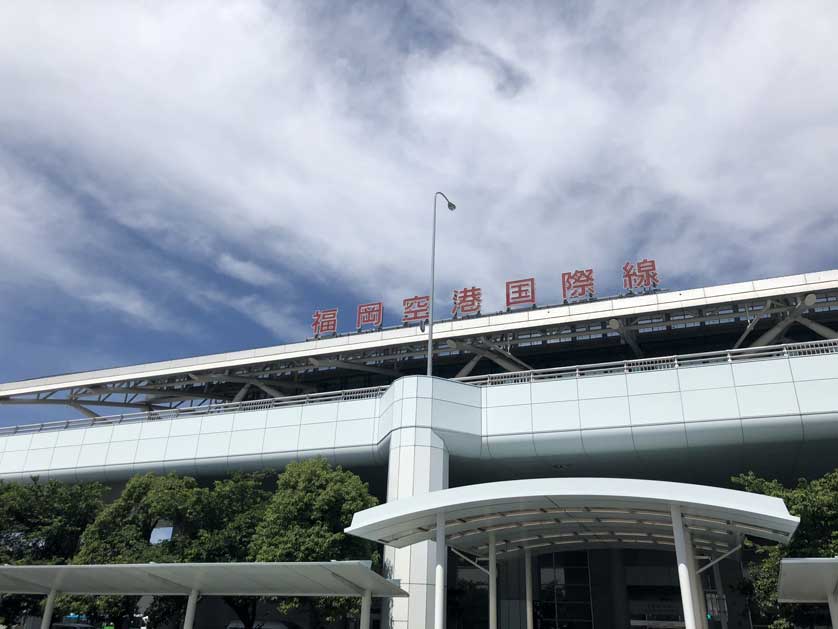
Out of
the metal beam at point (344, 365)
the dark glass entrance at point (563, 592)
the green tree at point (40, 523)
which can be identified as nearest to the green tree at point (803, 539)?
the dark glass entrance at point (563, 592)

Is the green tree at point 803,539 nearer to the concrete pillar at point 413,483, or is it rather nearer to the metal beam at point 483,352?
the concrete pillar at point 413,483

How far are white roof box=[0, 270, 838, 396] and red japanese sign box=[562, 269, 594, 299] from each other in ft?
2.28

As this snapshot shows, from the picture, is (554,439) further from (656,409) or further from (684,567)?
(684,567)

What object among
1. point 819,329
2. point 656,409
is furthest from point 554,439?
point 819,329

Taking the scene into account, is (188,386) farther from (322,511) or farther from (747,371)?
(747,371)

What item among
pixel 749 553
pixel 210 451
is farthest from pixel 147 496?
pixel 749 553

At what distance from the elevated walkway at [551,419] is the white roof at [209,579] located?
7.18 m

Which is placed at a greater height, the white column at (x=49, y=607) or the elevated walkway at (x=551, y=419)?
the elevated walkway at (x=551, y=419)

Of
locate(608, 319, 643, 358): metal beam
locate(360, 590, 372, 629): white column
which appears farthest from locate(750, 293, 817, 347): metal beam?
locate(360, 590, 372, 629): white column

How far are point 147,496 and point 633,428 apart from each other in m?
16.4

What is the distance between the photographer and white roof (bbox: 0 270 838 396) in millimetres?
26172

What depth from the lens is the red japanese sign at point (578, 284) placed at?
29266 millimetres

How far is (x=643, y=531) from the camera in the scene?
1642cm

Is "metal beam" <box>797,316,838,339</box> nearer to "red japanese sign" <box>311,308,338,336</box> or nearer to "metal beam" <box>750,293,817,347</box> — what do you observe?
"metal beam" <box>750,293,817,347</box>
